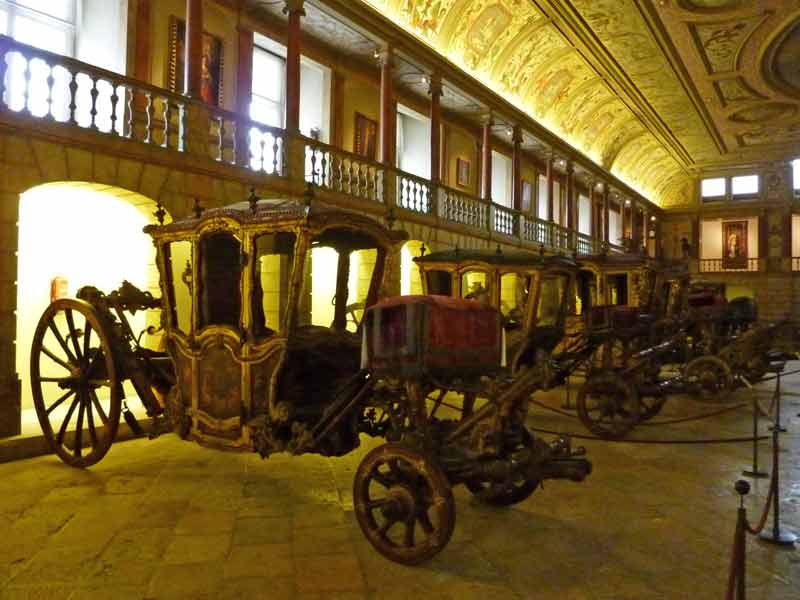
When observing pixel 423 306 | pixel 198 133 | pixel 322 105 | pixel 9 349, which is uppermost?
pixel 322 105

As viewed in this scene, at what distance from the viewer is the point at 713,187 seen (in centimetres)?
3447

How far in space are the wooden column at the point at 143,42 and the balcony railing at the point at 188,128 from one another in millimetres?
417

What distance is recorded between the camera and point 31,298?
825 centimetres

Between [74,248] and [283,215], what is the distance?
19.3ft

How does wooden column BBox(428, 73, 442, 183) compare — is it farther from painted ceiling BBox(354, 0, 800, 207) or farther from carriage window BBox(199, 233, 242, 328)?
carriage window BBox(199, 233, 242, 328)

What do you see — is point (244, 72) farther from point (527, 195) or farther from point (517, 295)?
point (527, 195)

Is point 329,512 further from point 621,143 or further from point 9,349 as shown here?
point 621,143

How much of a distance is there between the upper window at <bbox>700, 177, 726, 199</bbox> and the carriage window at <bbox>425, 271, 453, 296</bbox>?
103 ft

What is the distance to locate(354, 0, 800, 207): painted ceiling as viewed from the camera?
15.0m

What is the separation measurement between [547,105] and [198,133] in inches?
547

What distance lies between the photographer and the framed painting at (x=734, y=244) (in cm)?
3338

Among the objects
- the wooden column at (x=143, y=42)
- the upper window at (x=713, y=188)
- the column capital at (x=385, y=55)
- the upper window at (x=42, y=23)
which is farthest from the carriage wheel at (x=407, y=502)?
the upper window at (x=713, y=188)

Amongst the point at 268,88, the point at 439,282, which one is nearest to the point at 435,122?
the point at 268,88

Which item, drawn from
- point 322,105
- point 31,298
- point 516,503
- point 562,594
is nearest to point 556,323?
A: point 516,503
